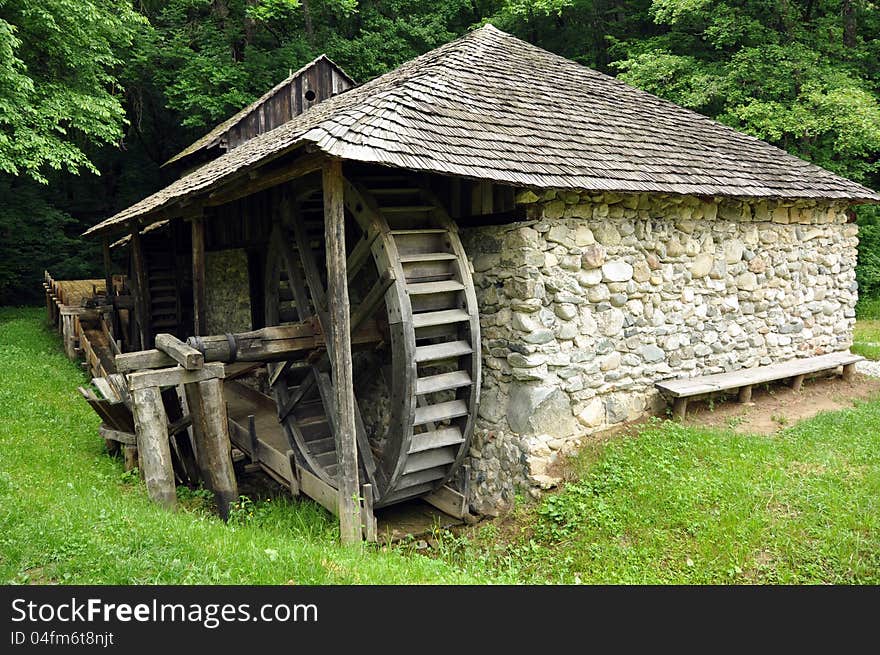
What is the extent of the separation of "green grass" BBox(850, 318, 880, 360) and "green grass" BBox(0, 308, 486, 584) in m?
8.12

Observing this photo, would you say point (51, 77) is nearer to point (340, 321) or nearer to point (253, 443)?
point (253, 443)

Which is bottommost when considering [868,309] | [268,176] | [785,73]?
[868,309]

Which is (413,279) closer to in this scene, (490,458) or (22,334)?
(490,458)

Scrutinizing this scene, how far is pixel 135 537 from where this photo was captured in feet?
11.9

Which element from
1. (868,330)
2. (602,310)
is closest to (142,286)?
(602,310)

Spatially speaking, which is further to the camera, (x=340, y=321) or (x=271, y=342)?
(x=271, y=342)

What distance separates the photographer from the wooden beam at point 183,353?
191 inches

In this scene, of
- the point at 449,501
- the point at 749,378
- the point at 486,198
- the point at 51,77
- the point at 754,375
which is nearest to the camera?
the point at 486,198

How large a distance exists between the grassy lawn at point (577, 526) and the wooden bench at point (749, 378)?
0.35 metres

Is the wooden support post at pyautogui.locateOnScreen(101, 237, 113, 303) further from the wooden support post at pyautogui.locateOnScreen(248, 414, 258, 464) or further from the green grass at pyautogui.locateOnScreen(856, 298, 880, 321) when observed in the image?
the green grass at pyautogui.locateOnScreen(856, 298, 880, 321)

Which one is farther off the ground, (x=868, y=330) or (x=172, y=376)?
(x=172, y=376)

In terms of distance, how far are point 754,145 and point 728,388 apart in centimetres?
352

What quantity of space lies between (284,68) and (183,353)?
1381 cm

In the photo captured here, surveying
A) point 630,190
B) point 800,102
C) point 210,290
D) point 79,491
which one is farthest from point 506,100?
point 800,102
